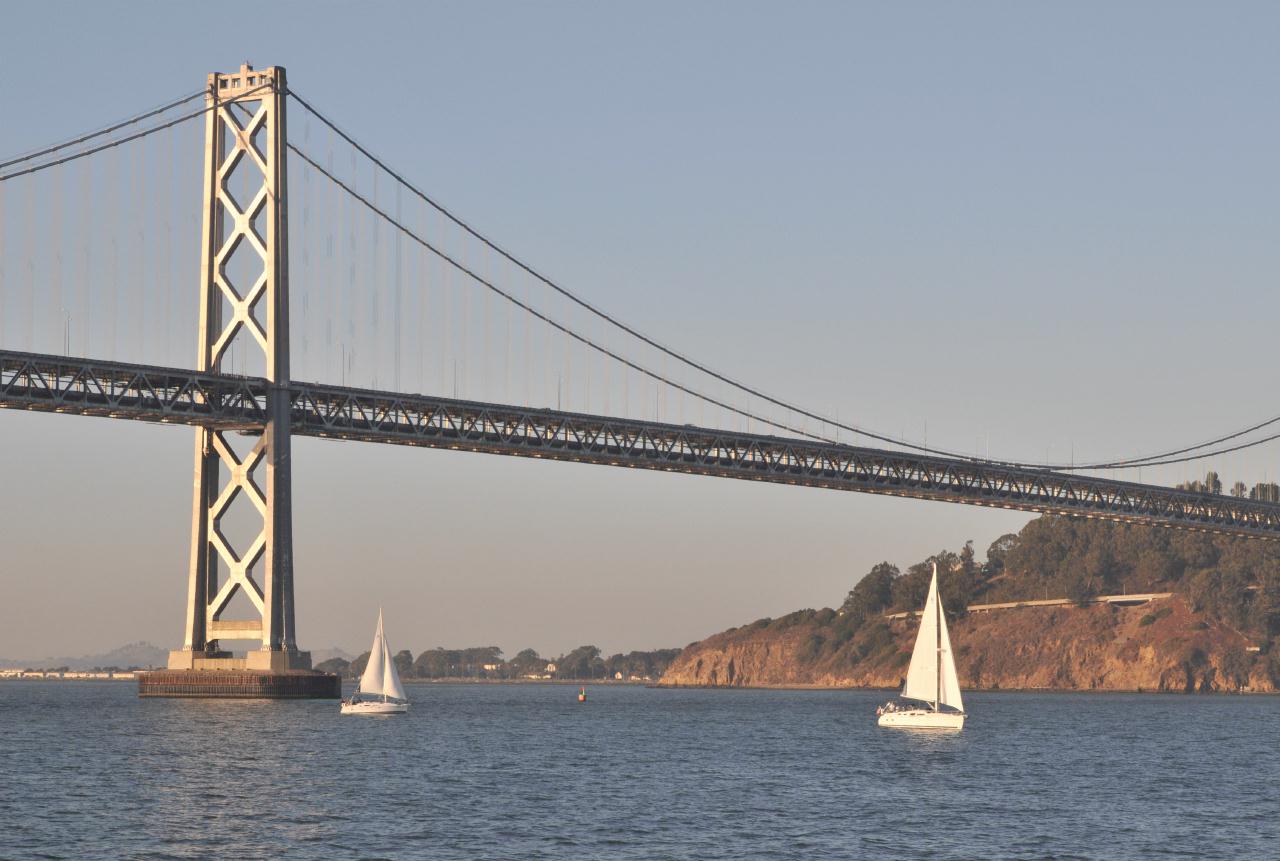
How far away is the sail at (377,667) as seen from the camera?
83938mm

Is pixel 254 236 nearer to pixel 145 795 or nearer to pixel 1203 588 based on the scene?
pixel 145 795

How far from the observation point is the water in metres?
37.2

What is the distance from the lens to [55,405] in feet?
→ 247

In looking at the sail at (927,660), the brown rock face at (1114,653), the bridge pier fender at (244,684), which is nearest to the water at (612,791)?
the bridge pier fender at (244,684)

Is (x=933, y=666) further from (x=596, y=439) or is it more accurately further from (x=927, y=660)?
(x=596, y=439)

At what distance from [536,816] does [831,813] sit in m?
6.82

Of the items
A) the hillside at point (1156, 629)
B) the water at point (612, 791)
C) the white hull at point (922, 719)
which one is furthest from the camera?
the hillside at point (1156, 629)

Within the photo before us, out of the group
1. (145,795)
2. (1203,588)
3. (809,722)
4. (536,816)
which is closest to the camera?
(536,816)

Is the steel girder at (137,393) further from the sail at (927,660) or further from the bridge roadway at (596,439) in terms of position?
the sail at (927,660)

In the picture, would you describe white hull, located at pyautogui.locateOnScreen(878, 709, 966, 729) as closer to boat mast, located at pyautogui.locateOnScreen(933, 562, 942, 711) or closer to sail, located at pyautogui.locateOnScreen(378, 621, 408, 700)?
boat mast, located at pyautogui.locateOnScreen(933, 562, 942, 711)

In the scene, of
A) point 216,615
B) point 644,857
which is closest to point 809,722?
point 216,615

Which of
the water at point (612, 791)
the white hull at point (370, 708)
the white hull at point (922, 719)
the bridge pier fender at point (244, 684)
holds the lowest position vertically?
the water at point (612, 791)

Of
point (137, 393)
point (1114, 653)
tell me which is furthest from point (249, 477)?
point (1114, 653)

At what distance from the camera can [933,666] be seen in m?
74.8
